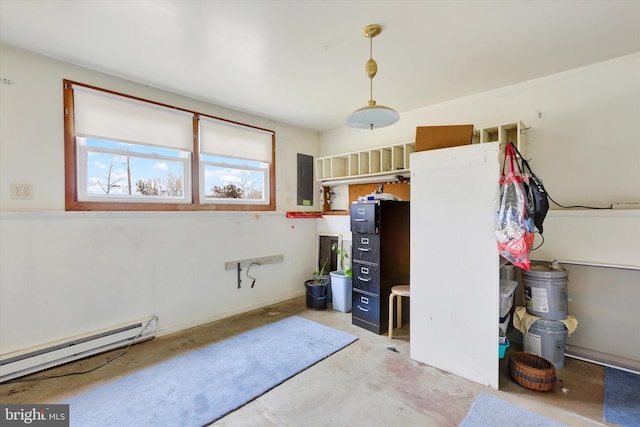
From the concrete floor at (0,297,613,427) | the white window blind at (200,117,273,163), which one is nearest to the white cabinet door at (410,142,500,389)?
the concrete floor at (0,297,613,427)

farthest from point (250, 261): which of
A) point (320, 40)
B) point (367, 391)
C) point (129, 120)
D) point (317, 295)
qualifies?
point (320, 40)

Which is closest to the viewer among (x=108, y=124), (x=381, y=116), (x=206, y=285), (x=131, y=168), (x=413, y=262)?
(x=381, y=116)

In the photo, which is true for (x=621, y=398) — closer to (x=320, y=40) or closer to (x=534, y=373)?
(x=534, y=373)

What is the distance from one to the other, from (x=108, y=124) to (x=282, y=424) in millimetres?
2889

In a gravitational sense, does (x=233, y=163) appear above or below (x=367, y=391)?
above

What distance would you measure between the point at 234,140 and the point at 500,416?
3.63 meters

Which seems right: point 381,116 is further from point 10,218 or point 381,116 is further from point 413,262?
point 10,218

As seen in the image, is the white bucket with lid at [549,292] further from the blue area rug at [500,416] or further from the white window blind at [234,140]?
the white window blind at [234,140]

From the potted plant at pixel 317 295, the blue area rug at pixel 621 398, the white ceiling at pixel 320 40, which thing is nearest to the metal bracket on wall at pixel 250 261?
the potted plant at pixel 317 295

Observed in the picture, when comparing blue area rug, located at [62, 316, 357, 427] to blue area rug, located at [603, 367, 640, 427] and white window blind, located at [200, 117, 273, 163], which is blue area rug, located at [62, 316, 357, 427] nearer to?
blue area rug, located at [603, 367, 640, 427]

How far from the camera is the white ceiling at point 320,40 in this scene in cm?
181

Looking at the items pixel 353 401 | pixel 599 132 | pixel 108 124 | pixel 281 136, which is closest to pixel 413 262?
pixel 353 401

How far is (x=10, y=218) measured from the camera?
87.3 inches

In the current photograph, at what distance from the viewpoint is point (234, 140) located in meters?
3.66
